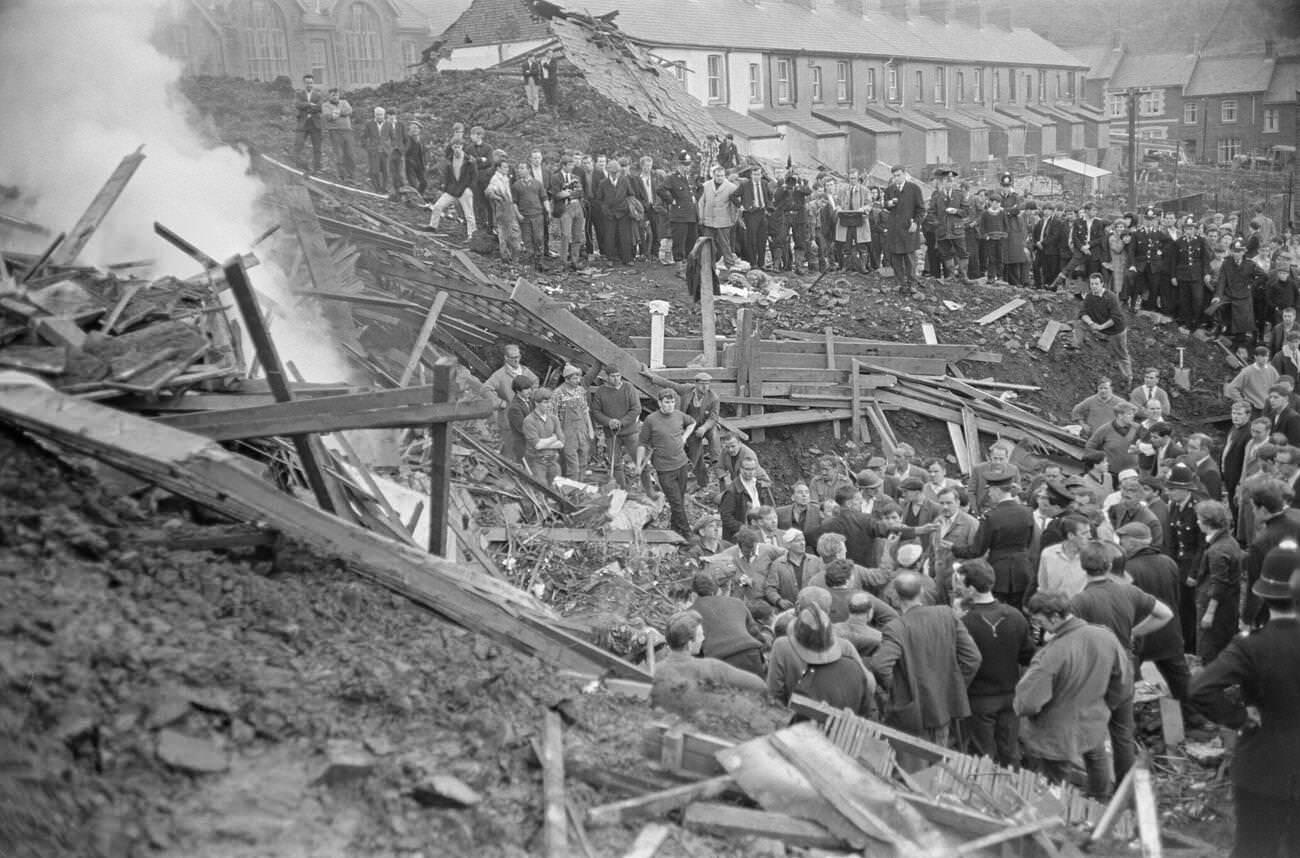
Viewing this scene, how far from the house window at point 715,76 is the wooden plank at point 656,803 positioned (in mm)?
26071

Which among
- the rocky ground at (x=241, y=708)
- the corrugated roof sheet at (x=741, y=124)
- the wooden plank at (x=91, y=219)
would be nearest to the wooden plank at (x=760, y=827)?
the rocky ground at (x=241, y=708)

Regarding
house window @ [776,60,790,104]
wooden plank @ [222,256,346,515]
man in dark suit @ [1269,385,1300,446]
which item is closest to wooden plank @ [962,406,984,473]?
man in dark suit @ [1269,385,1300,446]

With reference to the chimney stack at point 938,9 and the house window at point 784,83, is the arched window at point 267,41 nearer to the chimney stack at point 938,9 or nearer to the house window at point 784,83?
the house window at point 784,83

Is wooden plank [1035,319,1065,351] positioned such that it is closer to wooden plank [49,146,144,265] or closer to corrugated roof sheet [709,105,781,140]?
corrugated roof sheet [709,105,781,140]

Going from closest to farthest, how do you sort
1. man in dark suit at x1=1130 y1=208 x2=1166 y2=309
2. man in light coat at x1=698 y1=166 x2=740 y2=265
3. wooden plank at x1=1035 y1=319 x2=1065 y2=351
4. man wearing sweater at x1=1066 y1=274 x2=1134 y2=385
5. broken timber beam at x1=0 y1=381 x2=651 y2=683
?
broken timber beam at x1=0 y1=381 x2=651 y2=683 → man wearing sweater at x1=1066 y1=274 x2=1134 y2=385 → man in light coat at x1=698 y1=166 x2=740 y2=265 → wooden plank at x1=1035 y1=319 x2=1065 y2=351 → man in dark suit at x1=1130 y1=208 x2=1166 y2=309

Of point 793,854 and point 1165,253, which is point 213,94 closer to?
point 1165,253

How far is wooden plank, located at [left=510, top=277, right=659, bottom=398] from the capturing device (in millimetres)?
14258

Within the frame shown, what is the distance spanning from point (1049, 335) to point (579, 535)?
9.64 meters

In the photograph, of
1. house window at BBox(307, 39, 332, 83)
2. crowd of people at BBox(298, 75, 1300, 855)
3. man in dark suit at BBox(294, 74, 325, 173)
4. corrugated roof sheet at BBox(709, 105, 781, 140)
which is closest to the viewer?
crowd of people at BBox(298, 75, 1300, 855)

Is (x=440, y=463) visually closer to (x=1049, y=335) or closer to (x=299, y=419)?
(x=299, y=419)

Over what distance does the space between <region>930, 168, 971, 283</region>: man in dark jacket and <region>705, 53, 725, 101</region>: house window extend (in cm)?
1120

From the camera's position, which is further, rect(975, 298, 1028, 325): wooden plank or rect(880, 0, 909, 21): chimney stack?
rect(880, 0, 909, 21): chimney stack

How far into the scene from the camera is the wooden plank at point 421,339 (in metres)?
11.8

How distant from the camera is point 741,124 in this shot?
29141 millimetres
